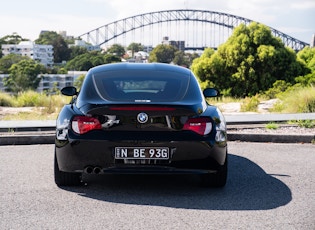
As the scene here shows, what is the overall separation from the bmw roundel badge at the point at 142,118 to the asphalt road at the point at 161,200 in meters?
0.75

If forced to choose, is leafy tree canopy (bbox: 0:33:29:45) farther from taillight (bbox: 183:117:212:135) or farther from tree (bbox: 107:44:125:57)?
taillight (bbox: 183:117:212:135)

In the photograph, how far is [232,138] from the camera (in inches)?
404

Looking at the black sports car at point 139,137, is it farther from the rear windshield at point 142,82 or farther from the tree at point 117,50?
the tree at point 117,50

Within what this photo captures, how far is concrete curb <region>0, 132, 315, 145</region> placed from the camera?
31.8ft

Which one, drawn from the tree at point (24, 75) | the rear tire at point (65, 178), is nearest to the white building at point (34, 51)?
the tree at point (24, 75)

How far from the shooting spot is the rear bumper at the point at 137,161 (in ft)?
19.0

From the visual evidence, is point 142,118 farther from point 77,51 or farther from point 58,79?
point 77,51

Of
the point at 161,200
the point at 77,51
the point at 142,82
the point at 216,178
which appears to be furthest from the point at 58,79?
the point at 161,200

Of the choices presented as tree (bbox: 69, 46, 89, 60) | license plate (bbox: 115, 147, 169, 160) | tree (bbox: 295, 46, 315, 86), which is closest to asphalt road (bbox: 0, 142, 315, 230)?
license plate (bbox: 115, 147, 169, 160)

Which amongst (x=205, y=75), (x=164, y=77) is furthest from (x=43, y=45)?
(x=164, y=77)

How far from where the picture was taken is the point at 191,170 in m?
5.93

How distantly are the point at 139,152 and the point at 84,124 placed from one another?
24.1 inches

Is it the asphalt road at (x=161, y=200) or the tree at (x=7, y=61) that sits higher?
the asphalt road at (x=161, y=200)

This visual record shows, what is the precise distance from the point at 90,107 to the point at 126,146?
0.54m
